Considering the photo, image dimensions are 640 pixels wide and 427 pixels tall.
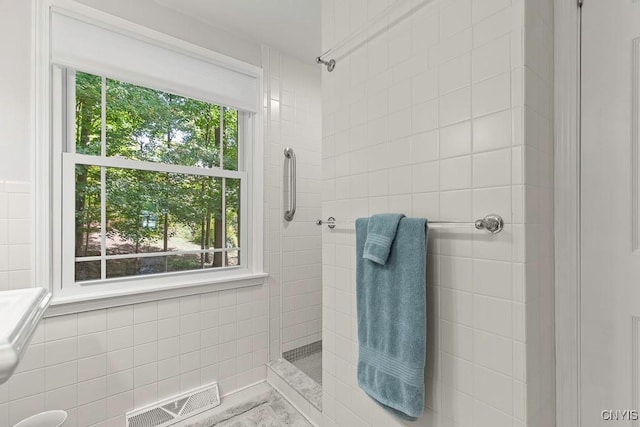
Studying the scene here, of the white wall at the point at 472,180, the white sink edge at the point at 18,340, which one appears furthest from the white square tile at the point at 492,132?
the white sink edge at the point at 18,340

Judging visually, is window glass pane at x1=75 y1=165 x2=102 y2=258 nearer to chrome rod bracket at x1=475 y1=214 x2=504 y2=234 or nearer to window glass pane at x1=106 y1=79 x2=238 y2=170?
window glass pane at x1=106 y1=79 x2=238 y2=170

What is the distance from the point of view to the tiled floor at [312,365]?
2104 mm

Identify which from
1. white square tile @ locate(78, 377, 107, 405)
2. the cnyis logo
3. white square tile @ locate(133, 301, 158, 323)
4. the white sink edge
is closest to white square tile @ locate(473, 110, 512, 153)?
the cnyis logo

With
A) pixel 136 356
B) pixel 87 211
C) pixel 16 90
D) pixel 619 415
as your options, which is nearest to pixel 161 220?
pixel 87 211

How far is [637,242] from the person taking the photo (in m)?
0.79

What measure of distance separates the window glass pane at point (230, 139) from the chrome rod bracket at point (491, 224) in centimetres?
173

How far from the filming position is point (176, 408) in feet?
5.66

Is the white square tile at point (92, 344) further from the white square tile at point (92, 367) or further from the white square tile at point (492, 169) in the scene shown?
the white square tile at point (492, 169)

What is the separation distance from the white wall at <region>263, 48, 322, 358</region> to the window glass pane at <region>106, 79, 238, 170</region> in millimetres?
316

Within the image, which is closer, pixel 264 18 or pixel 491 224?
pixel 491 224

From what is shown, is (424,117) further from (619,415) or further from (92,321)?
(92,321)

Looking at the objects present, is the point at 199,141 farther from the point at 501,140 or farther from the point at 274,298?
the point at 501,140

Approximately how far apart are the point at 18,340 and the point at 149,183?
1.20 meters

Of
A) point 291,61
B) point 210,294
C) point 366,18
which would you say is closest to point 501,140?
point 366,18
